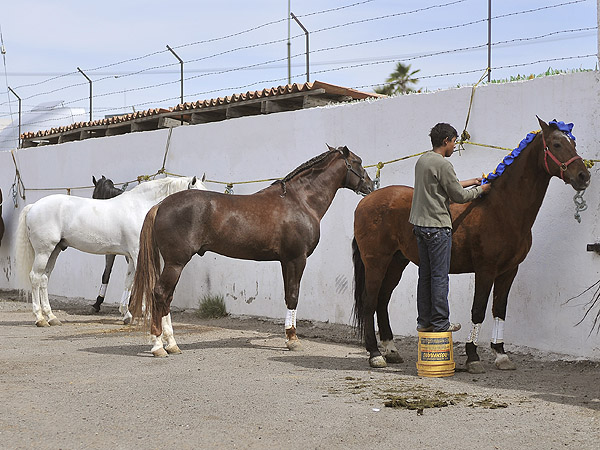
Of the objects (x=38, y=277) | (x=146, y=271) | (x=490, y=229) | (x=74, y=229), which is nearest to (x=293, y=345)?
(x=146, y=271)

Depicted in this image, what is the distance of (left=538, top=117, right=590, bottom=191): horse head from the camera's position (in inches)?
251

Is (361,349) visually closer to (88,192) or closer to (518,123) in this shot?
(518,123)

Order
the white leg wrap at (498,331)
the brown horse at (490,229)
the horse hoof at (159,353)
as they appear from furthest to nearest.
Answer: the horse hoof at (159,353) → the white leg wrap at (498,331) → the brown horse at (490,229)

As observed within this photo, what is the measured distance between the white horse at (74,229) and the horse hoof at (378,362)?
4493 mm

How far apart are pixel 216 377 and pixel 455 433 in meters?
2.55

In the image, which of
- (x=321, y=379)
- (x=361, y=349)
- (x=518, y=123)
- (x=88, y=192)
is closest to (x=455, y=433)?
(x=321, y=379)

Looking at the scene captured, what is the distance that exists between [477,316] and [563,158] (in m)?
1.53

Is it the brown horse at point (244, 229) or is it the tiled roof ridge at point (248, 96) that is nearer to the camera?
the brown horse at point (244, 229)

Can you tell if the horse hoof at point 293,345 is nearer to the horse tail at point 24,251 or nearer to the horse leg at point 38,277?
the horse leg at point 38,277

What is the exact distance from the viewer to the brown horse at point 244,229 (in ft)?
25.8

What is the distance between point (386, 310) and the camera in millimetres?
7410

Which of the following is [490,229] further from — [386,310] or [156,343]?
[156,343]

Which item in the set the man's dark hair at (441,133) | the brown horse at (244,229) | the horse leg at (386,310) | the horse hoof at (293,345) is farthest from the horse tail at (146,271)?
the man's dark hair at (441,133)

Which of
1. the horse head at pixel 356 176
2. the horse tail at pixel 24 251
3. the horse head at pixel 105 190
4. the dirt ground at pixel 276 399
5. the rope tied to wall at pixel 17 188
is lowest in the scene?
the dirt ground at pixel 276 399
